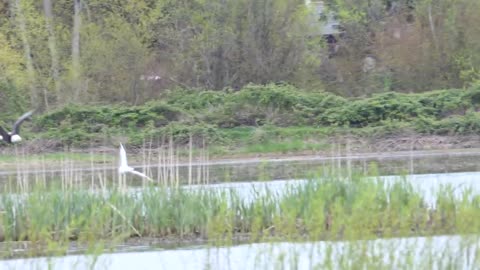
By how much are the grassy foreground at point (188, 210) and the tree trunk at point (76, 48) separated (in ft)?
75.8

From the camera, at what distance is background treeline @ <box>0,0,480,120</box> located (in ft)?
133

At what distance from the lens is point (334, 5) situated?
4875cm

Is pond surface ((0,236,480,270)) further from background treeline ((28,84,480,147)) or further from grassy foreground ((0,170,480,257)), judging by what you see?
background treeline ((28,84,480,147))

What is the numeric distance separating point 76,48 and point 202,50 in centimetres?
440

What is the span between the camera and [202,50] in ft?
137

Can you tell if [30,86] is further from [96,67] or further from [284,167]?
[284,167]

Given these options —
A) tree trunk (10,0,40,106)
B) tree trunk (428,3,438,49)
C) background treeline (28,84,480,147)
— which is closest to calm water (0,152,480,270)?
background treeline (28,84,480,147)

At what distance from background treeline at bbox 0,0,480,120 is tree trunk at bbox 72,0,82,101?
3 cm

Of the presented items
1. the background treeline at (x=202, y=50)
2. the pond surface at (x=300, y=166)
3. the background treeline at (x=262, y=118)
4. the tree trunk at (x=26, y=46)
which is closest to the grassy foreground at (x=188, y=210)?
the pond surface at (x=300, y=166)

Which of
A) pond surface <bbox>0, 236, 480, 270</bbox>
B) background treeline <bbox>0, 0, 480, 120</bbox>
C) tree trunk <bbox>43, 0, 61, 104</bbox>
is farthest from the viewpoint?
tree trunk <bbox>43, 0, 61, 104</bbox>

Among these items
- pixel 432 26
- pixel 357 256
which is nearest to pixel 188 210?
pixel 357 256

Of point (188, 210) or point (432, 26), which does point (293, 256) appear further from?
point (432, 26)

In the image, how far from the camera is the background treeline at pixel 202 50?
40.7 m

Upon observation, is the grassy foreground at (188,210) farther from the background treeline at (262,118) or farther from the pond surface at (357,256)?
the background treeline at (262,118)
